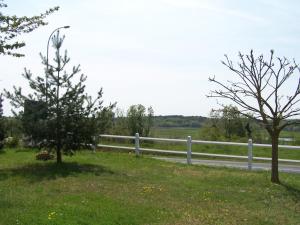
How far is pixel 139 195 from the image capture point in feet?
47.7

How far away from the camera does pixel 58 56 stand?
20.6 metres

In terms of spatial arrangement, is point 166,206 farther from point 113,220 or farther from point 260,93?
point 260,93

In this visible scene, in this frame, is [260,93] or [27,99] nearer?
[260,93]

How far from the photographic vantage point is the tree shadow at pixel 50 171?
1714cm

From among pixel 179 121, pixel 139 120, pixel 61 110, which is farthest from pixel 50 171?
pixel 179 121

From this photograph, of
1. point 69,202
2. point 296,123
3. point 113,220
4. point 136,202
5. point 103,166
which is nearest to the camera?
point 113,220

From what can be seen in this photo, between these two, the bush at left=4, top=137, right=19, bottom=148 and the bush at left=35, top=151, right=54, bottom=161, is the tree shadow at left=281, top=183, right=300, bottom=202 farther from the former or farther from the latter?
the bush at left=4, top=137, right=19, bottom=148

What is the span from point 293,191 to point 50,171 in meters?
7.75

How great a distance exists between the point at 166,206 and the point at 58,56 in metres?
9.26

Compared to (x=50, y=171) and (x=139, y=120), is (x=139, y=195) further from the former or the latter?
(x=139, y=120)

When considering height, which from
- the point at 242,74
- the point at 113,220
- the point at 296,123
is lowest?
the point at 113,220

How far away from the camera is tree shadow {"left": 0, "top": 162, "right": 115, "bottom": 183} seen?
1714cm

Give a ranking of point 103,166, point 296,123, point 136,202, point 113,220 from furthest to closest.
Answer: point 103,166
point 296,123
point 136,202
point 113,220

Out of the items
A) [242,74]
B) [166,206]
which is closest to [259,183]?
[242,74]
